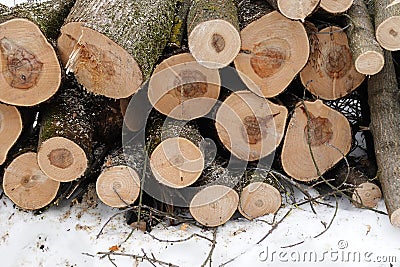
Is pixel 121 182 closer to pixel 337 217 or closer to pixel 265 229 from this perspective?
pixel 265 229

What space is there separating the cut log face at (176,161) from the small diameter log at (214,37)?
47 cm

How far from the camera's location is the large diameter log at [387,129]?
2787 mm

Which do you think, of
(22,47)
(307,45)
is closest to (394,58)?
(307,45)

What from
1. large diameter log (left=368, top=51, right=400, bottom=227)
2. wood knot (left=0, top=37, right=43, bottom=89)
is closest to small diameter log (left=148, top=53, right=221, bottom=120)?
wood knot (left=0, top=37, right=43, bottom=89)

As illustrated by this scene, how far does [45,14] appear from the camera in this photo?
3129 mm

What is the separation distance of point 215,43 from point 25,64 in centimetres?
106

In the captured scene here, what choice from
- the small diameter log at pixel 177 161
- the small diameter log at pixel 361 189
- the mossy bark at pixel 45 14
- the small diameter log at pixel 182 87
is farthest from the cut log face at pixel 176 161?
the mossy bark at pixel 45 14

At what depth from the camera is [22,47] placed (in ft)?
8.95

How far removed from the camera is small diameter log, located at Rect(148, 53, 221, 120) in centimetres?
286

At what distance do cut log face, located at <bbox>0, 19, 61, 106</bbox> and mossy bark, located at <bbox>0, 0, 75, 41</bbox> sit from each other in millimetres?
220

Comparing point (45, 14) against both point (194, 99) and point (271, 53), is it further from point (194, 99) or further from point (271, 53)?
point (271, 53)

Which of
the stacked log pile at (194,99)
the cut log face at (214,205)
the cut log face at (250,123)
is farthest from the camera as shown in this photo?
the cut log face at (250,123)

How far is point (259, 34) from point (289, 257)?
4.14ft

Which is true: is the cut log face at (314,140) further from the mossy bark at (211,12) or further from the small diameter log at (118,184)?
the small diameter log at (118,184)
